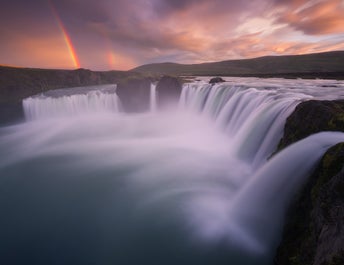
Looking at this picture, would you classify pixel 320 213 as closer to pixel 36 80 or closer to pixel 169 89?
pixel 169 89

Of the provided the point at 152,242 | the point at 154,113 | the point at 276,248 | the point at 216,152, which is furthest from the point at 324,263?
the point at 154,113

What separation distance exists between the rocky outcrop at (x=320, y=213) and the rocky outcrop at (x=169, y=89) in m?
22.8

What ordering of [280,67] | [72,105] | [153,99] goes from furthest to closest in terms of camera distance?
[280,67] → [72,105] → [153,99]

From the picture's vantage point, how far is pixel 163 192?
10.4m

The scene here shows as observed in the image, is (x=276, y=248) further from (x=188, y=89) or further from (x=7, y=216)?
(x=188, y=89)

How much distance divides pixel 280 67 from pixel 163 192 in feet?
351

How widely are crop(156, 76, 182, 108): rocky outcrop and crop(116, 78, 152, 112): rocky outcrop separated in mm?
3179

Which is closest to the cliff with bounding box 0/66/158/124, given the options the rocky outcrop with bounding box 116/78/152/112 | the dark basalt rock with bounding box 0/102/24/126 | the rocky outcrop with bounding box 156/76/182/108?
the dark basalt rock with bounding box 0/102/24/126

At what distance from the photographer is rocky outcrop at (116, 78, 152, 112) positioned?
3102 cm

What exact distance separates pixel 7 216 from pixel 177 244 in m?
7.99

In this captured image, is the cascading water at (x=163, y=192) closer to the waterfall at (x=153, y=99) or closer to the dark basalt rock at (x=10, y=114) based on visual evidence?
the waterfall at (x=153, y=99)

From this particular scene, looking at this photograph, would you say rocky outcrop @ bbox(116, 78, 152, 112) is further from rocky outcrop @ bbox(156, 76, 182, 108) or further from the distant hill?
the distant hill

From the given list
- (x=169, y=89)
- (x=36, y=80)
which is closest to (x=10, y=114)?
(x=36, y=80)

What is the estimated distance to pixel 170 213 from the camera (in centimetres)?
867
